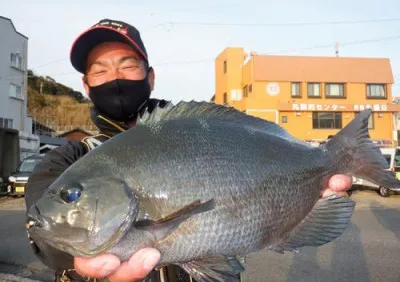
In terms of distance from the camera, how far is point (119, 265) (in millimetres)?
1697

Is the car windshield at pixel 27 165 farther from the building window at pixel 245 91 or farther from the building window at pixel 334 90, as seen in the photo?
the building window at pixel 334 90

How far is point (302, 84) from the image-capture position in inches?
1421

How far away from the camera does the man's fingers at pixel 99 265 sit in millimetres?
1652

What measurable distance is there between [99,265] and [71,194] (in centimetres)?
30

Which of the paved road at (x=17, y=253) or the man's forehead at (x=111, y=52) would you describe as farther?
the paved road at (x=17, y=253)

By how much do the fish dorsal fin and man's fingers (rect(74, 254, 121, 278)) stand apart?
0.68m

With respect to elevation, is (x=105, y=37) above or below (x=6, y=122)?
below

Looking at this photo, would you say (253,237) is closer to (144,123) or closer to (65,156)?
(144,123)

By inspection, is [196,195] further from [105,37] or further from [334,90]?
[334,90]

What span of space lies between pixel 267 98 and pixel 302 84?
11.3 ft

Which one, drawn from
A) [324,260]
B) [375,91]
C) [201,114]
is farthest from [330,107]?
[201,114]

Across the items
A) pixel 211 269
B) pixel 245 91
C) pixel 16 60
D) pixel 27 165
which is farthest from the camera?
pixel 245 91

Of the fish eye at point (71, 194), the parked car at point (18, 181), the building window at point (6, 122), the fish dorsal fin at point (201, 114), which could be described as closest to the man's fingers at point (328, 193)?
the fish dorsal fin at point (201, 114)

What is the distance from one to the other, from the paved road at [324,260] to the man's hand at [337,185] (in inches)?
156
